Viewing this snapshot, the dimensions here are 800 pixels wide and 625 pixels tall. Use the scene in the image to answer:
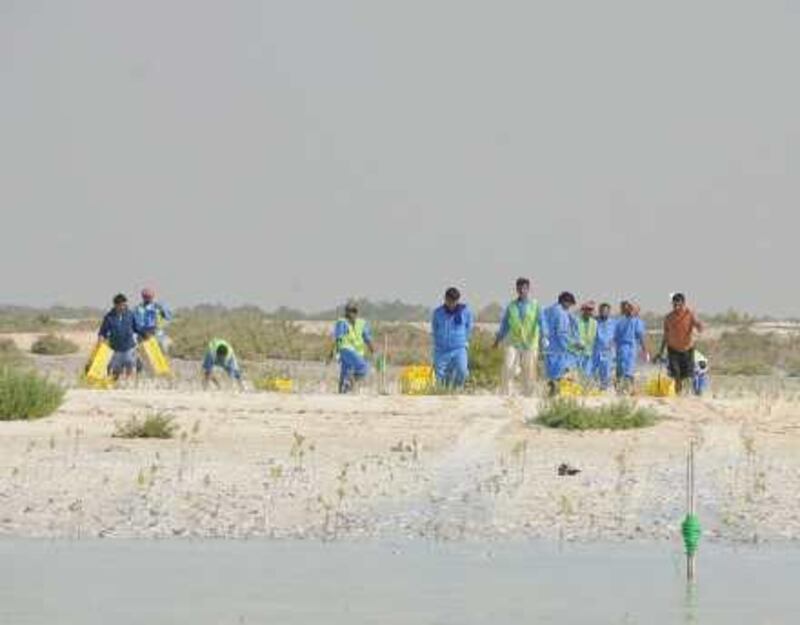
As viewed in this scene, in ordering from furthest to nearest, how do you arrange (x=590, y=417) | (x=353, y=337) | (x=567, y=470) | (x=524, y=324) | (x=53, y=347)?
(x=53, y=347) → (x=353, y=337) → (x=524, y=324) → (x=590, y=417) → (x=567, y=470)

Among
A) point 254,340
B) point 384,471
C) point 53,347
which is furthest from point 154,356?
point 254,340

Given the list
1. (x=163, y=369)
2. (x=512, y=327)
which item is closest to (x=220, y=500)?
(x=512, y=327)

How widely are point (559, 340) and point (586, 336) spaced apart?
227 cm

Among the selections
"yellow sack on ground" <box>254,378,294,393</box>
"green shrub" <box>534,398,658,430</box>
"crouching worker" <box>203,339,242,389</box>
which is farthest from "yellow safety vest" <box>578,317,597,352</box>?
"green shrub" <box>534,398,658,430</box>

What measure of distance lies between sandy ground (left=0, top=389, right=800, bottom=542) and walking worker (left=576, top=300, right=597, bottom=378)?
10.7 ft

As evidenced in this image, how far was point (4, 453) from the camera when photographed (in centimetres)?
2148

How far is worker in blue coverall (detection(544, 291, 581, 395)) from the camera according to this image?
27.4 metres

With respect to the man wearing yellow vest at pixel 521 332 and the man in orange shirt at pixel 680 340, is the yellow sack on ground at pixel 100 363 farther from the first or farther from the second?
the man in orange shirt at pixel 680 340

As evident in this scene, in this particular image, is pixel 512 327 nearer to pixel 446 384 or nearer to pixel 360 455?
pixel 446 384

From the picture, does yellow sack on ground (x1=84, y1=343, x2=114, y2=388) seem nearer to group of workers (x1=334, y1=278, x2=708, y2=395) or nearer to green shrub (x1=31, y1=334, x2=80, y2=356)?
group of workers (x1=334, y1=278, x2=708, y2=395)

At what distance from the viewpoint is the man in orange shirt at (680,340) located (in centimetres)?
2788

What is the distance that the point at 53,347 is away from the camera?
52.1 meters

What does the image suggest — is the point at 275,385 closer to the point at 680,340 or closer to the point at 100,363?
the point at 100,363

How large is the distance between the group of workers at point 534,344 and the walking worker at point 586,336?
0.5 inches
